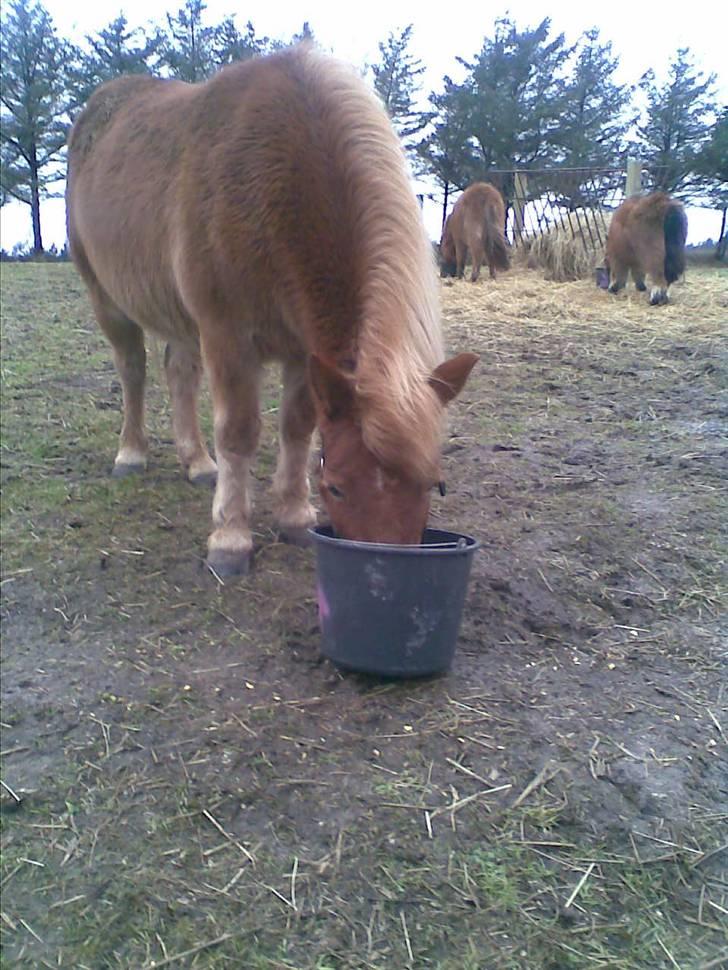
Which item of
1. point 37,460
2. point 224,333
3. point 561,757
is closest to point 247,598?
point 224,333

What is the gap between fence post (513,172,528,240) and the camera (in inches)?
613

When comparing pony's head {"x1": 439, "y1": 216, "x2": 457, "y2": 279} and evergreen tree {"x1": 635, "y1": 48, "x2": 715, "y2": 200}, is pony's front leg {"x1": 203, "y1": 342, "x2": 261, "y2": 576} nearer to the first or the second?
evergreen tree {"x1": 635, "y1": 48, "x2": 715, "y2": 200}

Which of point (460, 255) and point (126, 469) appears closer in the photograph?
point (126, 469)

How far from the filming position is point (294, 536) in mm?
3539

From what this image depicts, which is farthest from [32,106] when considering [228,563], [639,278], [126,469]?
[228,563]

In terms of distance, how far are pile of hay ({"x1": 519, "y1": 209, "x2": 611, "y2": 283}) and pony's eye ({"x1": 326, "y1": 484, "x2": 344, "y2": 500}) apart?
10.6 meters

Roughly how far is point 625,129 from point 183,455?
1409cm

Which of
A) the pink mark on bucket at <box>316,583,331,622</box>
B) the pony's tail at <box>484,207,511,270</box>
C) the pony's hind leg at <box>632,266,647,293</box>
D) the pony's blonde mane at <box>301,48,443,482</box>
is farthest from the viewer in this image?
the pony's tail at <box>484,207,511,270</box>

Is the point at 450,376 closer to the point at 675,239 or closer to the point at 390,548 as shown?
the point at 390,548

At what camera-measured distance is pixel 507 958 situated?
155 centimetres

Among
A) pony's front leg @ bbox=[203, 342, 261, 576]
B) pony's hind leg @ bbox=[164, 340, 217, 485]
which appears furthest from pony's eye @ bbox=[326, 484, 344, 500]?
pony's hind leg @ bbox=[164, 340, 217, 485]

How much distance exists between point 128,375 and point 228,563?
176 centimetres

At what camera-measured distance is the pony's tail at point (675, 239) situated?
9445mm

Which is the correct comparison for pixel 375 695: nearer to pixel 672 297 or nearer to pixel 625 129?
pixel 672 297
